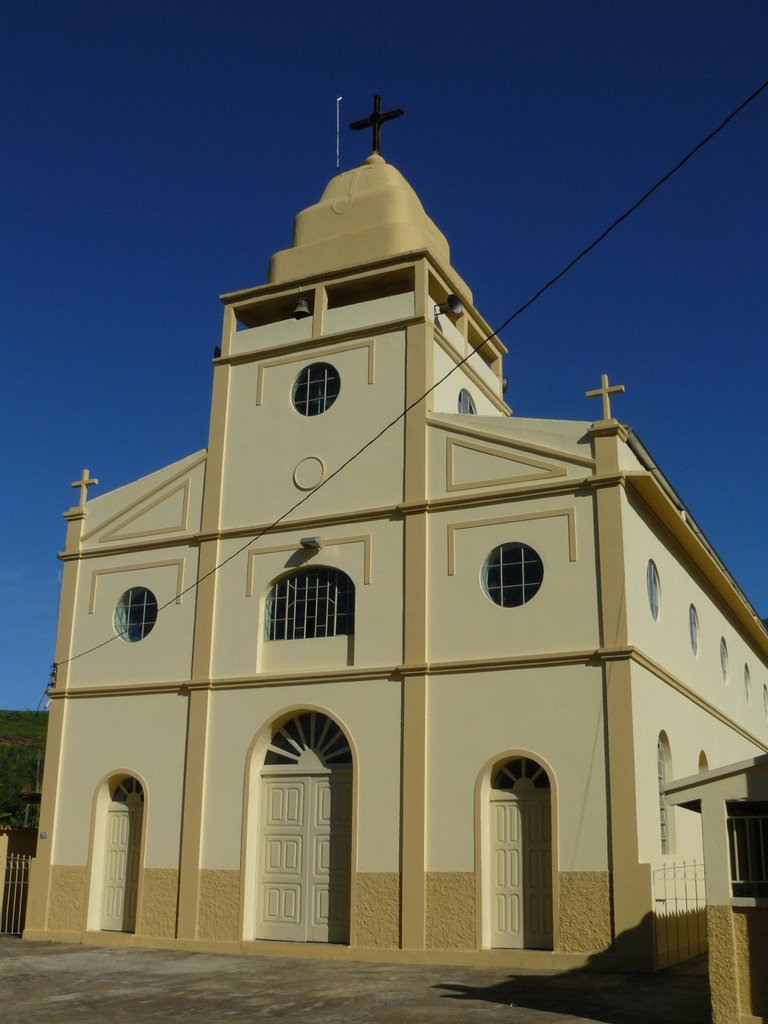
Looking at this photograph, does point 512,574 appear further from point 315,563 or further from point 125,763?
point 125,763

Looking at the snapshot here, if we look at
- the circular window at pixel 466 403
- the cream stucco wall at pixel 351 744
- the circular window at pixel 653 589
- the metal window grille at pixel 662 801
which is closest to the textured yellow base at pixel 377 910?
the cream stucco wall at pixel 351 744

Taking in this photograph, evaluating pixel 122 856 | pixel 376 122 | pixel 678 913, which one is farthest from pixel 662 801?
pixel 376 122

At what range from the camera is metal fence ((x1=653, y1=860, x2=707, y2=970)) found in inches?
574

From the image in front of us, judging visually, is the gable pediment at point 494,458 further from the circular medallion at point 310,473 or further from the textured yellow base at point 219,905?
the textured yellow base at point 219,905

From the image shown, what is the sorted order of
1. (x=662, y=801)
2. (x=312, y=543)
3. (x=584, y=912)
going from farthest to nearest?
(x=312, y=543)
(x=662, y=801)
(x=584, y=912)

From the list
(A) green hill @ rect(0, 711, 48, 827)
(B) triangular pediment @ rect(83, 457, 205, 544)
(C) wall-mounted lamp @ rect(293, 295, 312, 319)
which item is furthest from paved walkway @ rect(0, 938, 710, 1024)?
(A) green hill @ rect(0, 711, 48, 827)

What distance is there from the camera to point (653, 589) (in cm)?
1762

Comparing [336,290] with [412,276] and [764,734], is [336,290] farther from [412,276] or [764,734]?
[764,734]

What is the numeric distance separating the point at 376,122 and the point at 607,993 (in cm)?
1740

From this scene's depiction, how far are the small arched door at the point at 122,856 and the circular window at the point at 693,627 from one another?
403 inches

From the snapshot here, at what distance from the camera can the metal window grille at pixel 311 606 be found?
59.0ft

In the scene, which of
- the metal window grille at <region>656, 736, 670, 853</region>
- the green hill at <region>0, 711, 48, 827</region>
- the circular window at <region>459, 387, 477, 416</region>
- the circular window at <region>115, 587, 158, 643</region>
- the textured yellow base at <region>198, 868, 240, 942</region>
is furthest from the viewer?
the green hill at <region>0, 711, 48, 827</region>

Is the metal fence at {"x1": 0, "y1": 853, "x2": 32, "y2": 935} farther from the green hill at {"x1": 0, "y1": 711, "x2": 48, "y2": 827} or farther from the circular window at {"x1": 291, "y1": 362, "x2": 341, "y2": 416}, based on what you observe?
the circular window at {"x1": 291, "y1": 362, "x2": 341, "y2": 416}

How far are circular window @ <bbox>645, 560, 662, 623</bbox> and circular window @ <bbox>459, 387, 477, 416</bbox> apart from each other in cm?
456
